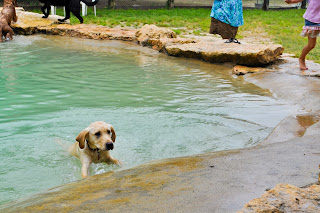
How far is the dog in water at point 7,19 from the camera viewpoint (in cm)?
1384

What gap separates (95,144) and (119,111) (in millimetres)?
1981

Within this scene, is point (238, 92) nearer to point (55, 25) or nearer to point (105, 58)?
point (105, 58)

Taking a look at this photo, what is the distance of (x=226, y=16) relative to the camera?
37.1 feet

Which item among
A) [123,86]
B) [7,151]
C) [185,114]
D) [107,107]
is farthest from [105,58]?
[7,151]

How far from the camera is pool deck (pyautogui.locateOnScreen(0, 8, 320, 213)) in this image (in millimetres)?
2537

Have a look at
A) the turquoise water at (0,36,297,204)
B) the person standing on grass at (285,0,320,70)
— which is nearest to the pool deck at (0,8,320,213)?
the turquoise water at (0,36,297,204)

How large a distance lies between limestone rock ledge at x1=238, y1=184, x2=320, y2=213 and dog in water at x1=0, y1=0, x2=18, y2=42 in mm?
13133

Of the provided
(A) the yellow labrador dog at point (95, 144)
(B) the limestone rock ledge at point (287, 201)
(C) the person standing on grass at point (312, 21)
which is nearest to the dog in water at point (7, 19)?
(C) the person standing on grass at point (312, 21)

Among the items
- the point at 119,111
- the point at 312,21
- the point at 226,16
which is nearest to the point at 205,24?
the point at 226,16

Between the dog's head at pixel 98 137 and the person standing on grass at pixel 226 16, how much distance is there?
303 inches

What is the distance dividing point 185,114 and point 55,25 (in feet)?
34.1

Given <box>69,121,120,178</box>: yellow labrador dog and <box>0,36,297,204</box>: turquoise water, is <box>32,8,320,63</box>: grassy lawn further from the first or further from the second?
<box>69,121,120,178</box>: yellow labrador dog

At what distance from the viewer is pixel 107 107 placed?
6.69 metres

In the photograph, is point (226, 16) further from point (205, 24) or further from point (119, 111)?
point (205, 24)
